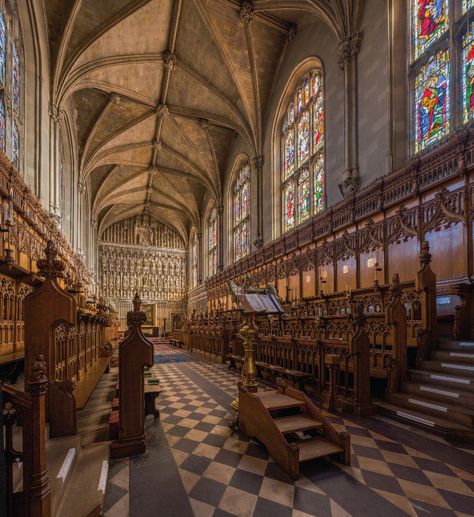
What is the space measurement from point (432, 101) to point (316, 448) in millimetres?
8266

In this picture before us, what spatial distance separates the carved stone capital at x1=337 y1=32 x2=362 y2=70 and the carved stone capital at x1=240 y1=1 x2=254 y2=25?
4.83 meters

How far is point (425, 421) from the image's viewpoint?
12.6 ft

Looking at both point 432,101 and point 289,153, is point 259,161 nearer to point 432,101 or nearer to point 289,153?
point 289,153

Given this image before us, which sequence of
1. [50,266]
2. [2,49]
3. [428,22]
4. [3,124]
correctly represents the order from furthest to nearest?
[3,124] < [2,49] < [428,22] < [50,266]

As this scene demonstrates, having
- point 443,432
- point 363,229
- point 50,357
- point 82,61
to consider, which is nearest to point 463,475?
point 443,432

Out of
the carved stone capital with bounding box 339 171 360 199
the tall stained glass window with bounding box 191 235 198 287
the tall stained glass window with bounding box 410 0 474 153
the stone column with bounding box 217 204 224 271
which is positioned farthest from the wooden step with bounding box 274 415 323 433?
the tall stained glass window with bounding box 191 235 198 287

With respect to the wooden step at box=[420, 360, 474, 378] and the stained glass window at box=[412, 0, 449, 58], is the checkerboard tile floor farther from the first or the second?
the stained glass window at box=[412, 0, 449, 58]

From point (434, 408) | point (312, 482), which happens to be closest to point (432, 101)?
point (434, 408)

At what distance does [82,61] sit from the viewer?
41.1 ft

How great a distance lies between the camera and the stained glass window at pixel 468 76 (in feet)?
22.0

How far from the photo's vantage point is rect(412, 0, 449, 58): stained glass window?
24.7 feet

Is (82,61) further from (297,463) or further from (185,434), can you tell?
(297,463)

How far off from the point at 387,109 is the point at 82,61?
38.4 ft

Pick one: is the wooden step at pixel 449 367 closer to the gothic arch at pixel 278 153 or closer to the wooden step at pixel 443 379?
the wooden step at pixel 443 379
